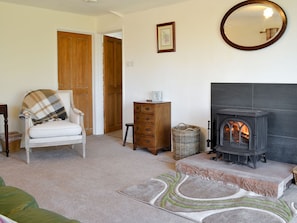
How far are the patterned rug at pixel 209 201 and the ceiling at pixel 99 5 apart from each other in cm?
254

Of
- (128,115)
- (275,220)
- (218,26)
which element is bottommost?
(275,220)

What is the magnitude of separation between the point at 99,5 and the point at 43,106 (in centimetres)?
172

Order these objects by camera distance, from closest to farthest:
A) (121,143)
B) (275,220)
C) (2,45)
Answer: (275,220)
(2,45)
(121,143)

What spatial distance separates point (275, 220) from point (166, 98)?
2615 mm

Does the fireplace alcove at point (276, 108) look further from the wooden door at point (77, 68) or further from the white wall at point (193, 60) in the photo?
the wooden door at point (77, 68)

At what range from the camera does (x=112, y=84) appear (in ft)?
20.4

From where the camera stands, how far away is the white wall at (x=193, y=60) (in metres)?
3.54

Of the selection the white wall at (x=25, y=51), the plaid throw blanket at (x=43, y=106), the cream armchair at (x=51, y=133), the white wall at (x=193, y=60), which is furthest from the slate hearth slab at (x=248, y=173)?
the white wall at (x=25, y=51)

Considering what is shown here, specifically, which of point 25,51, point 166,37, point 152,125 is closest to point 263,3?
point 166,37

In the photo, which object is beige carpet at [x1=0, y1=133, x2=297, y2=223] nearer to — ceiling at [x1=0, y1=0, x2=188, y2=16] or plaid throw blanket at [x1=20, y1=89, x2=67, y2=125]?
plaid throw blanket at [x1=20, y1=89, x2=67, y2=125]

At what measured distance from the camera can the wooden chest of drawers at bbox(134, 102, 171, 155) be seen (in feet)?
14.5

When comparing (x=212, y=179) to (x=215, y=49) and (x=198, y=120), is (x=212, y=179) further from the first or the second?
(x=215, y=49)

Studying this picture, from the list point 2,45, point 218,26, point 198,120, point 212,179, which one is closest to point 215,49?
point 218,26

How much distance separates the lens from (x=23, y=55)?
16.0 feet
